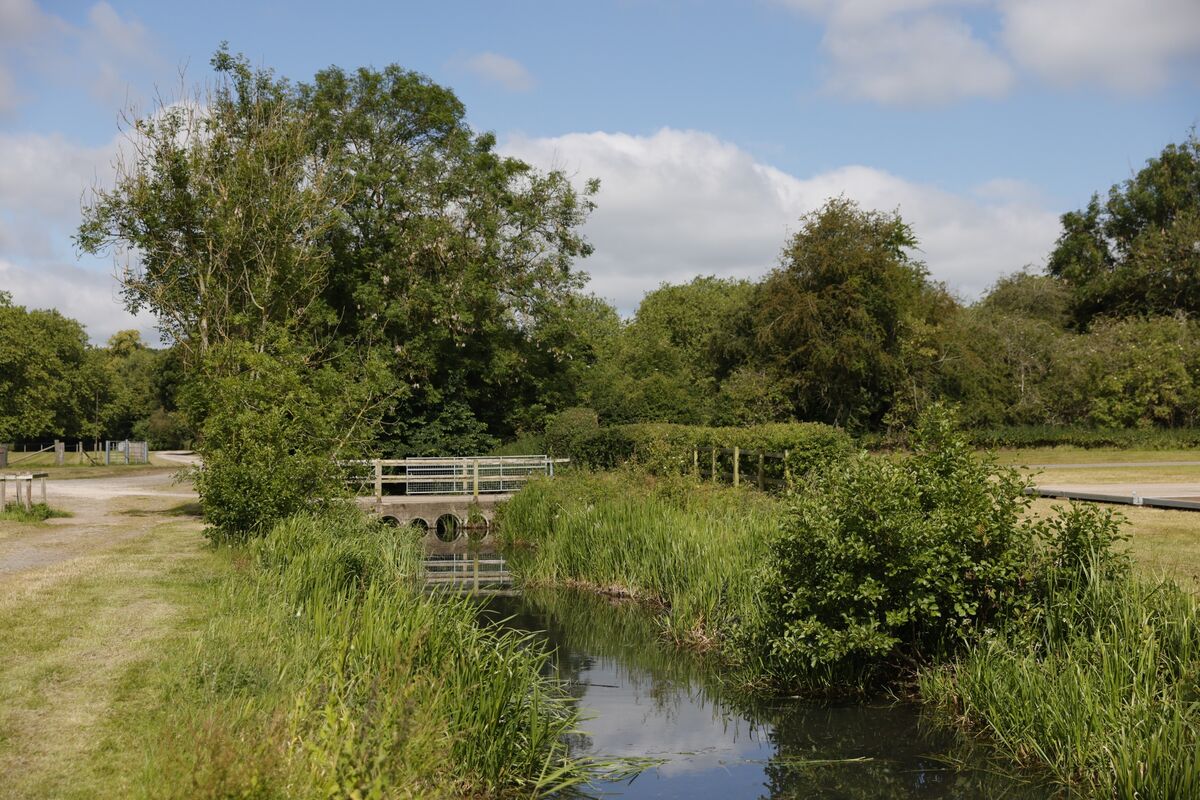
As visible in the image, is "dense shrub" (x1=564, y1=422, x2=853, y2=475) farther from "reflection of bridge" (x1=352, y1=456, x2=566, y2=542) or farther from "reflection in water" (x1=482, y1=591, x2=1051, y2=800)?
"reflection in water" (x1=482, y1=591, x2=1051, y2=800)

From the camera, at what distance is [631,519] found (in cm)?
1555

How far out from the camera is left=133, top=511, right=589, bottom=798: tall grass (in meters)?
5.14

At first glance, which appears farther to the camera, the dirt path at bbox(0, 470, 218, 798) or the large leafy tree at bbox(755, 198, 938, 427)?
the large leafy tree at bbox(755, 198, 938, 427)

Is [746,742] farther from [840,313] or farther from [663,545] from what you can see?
[840,313]

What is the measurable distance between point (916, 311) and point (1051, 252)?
Result: 2505 centimetres

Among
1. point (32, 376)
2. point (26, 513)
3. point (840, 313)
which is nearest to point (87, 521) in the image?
point (26, 513)

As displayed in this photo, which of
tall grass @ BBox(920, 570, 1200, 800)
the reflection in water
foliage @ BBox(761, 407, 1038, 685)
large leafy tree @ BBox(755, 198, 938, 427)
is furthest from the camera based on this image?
large leafy tree @ BBox(755, 198, 938, 427)

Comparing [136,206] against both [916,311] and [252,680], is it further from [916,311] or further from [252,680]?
[916,311]

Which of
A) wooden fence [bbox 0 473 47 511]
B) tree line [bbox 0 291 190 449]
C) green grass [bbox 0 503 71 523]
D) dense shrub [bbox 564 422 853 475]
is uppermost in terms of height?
tree line [bbox 0 291 190 449]

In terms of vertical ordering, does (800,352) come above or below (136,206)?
below

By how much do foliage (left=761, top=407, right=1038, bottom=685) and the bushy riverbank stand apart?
0.06 ft

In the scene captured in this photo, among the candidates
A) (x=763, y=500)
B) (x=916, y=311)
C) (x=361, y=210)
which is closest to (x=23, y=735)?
(x=763, y=500)

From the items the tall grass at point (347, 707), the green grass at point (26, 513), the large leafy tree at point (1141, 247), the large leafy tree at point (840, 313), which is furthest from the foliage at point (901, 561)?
the large leafy tree at point (1141, 247)

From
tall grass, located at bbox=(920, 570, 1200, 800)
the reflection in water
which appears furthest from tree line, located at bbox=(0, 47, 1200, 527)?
tall grass, located at bbox=(920, 570, 1200, 800)
